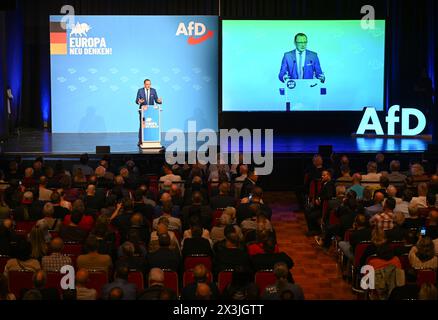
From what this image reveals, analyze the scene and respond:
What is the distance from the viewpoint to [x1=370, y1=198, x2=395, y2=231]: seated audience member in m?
8.87

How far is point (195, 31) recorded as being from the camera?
1914 cm

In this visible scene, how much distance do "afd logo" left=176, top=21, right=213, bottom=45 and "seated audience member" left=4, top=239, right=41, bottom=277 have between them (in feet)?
40.8

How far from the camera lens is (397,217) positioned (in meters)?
8.52

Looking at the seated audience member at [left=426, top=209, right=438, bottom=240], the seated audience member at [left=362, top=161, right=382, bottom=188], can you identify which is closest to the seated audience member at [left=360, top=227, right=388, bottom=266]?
the seated audience member at [left=426, top=209, right=438, bottom=240]

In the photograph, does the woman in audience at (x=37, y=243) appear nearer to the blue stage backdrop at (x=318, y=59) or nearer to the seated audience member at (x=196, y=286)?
the seated audience member at (x=196, y=286)

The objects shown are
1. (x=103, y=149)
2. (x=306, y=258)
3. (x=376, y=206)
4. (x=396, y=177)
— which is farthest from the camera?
(x=103, y=149)

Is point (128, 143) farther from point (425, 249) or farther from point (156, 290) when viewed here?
point (156, 290)

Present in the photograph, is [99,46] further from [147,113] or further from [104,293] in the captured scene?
[104,293]

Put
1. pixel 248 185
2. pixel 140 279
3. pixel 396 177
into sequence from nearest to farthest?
pixel 140 279
pixel 248 185
pixel 396 177

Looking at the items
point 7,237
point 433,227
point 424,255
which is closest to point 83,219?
point 7,237

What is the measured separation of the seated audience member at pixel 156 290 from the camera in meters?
5.79

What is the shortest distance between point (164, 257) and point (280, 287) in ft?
4.94

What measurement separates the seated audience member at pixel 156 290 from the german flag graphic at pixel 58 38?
44.1ft
